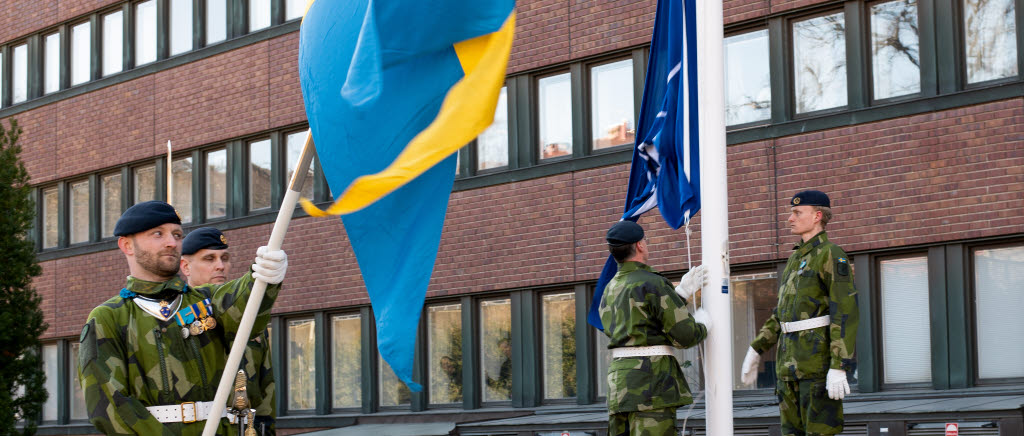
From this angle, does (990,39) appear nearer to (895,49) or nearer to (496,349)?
(895,49)

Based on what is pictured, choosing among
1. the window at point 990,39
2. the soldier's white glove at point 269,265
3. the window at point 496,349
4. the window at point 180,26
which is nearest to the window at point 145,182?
the window at point 180,26

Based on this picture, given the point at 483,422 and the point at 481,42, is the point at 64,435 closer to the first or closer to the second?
the point at 483,422

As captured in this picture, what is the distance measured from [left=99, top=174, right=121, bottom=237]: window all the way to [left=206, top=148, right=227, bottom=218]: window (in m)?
2.43

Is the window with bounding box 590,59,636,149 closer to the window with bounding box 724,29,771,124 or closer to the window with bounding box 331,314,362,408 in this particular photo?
the window with bounding box 724,29,771,124

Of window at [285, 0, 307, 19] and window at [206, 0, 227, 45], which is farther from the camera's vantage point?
window at [206, 0, 227, 45]

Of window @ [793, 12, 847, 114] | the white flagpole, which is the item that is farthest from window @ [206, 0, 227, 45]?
the white flagpole

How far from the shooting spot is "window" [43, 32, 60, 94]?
2684 cm

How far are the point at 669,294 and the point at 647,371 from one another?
53cm

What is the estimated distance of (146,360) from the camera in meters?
6.05

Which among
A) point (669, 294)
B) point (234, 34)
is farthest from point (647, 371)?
point (234, 34)

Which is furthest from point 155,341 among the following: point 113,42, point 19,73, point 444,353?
point 19,73

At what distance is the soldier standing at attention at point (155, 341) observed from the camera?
5945mm

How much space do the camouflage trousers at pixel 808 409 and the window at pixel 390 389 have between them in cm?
1137

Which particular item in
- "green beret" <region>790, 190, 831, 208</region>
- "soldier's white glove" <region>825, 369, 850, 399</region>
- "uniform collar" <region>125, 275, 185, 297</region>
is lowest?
"soldier's white glove" <region>825, 369, 850, 399</region>
